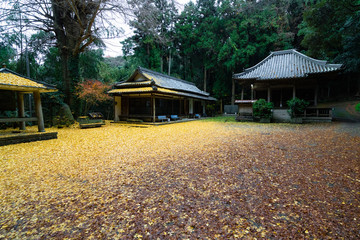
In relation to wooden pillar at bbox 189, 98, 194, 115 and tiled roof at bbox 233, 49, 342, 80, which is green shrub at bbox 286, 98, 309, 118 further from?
wooden pillar at bbox 189, 98, 194, 115

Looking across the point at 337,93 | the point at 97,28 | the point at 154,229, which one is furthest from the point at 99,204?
the point at 337,93

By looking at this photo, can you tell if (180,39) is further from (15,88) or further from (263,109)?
(15,88)

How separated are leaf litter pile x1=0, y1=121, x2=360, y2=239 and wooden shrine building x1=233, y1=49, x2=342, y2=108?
33.0 feet

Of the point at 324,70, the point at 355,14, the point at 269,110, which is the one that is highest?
the point at 355,14

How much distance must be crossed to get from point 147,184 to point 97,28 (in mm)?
10929

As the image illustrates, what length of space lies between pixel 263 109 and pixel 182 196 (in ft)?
40.8

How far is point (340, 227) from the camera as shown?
189cm

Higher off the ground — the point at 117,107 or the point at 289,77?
the point at 289,77

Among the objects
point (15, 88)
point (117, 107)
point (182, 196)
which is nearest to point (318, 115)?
point (182, 196)

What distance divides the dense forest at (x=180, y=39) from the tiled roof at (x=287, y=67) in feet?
3.31

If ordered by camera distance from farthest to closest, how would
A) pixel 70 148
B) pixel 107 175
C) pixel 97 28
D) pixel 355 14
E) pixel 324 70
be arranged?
pixel 324 70 < pixel 97 28 < pixel 355 14 < pixel 70 148 < pixel 107 175

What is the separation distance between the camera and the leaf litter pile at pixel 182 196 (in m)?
1.92

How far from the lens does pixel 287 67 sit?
47.4 ft

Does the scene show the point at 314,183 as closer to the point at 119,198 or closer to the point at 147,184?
the point at 147,184
